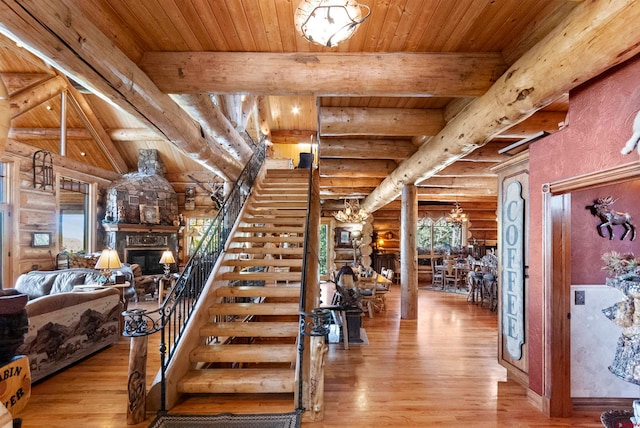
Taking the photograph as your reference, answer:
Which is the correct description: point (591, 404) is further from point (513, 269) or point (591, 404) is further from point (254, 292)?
point (254, 292)

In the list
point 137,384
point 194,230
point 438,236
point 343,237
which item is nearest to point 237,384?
point 137,384

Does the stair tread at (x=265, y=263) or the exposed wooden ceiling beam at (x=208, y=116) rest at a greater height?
the exposed wooden ceiling beam at (x=208, y=116)

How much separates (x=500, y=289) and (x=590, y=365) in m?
1.17

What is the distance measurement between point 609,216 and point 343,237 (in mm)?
10409

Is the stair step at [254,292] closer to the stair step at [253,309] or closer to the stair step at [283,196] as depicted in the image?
the stair step at [253,309]

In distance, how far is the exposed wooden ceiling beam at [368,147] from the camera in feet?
19.4

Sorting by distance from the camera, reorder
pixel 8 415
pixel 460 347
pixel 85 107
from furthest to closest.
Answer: pixel 85 107
pixel 460 347
pixel 8 415

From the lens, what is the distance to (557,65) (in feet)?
7.25

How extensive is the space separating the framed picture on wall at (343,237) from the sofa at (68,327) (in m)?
8.89

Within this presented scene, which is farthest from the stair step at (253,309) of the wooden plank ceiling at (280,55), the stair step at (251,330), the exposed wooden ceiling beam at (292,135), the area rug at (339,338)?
the exposed wooden ceiling beam at (292,135)

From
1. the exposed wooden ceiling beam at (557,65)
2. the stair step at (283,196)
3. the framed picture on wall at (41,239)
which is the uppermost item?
the exposed wooden ceiling beam at (557,65)

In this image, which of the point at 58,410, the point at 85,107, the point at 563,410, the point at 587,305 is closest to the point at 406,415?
the point at 563,410

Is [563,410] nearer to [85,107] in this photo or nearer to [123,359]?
[123,359]

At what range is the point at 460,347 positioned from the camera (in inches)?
197
